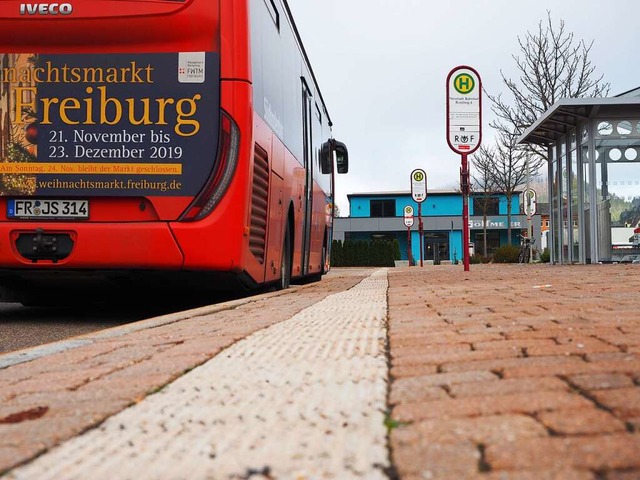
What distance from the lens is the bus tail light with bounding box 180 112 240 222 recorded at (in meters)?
6.34

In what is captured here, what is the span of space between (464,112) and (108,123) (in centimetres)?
772

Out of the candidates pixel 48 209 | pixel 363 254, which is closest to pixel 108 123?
pixel 48 209

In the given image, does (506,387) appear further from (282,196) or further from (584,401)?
(282,196)

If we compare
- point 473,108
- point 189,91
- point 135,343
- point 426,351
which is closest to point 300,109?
point 473,108

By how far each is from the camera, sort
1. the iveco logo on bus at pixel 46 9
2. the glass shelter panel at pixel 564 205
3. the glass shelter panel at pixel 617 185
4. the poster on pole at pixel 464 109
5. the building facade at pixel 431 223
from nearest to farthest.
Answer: the iveco logo on bus at pixel 46 9, the poster on pole at pixel 464 109, the glass shelter panel at pixel 617 185, the glass shelter panel at pixel 564 205, the building facade at pixel 431 223

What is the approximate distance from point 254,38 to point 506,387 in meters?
5.30

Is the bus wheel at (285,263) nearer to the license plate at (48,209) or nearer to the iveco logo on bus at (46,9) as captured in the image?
the license plate at (48,209)

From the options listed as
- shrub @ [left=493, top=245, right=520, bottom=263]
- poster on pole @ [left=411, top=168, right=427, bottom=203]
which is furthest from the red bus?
shrub @ [left=493, top=245, right=520, bottom=263]

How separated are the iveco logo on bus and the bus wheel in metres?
3.79

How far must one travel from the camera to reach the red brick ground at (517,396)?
1.55 meters

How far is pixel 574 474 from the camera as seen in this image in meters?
1.46

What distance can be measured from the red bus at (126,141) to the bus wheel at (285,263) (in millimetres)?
2673

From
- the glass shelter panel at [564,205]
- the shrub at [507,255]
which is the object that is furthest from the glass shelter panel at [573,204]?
the shrub at [507,255]

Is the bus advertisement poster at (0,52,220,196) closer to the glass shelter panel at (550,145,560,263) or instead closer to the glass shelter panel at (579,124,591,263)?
the glass shelter panel at (579,124,591,263)
